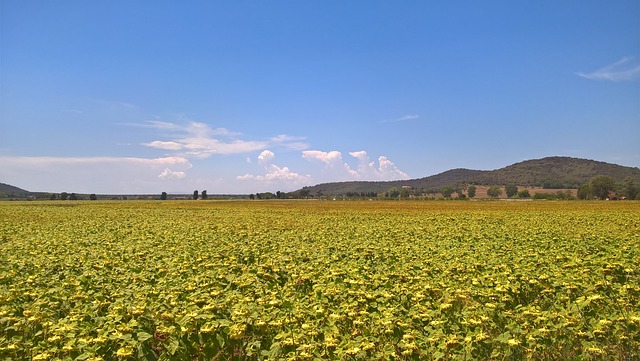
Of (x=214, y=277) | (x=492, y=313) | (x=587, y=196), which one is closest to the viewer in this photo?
(x=492, y=313)

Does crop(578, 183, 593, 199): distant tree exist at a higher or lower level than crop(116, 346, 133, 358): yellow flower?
higher

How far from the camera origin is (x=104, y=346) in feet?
18.1

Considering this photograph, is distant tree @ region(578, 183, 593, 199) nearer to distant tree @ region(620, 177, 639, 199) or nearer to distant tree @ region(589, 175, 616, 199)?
distant tree @ region(589, 175, 616, 199)

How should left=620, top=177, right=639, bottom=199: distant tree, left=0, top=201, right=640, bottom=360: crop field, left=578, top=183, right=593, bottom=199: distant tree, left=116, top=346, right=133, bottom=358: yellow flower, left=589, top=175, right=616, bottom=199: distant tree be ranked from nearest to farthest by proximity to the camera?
left=116, top=346, right=133, bottom=358: yellow flower < left=0, top=201, right=640, bottom=360: crop field < left=620, top=177, right=639, bottom=199: distant tree < left=589, top=175, right=616, bottom=199: distant tree < left=578, top=183, right=593, bottom=199: distant tree

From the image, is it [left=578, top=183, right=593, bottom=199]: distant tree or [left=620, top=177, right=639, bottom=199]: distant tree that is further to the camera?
[left=578, top=183, right=593, bottom=199]: distant tree

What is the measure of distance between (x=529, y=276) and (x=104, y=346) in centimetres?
890

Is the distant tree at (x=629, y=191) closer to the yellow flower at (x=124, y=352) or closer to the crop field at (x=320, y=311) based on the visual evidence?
the crop field at (x=320, y=311)

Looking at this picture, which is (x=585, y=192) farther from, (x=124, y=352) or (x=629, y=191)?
(x=124, y=352)

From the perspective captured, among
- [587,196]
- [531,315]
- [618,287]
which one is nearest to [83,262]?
[531,315]

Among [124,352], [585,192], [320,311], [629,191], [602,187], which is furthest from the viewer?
[585,192]

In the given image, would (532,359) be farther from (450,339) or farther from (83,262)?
(83,262)

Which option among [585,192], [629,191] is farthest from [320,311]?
[629,191]

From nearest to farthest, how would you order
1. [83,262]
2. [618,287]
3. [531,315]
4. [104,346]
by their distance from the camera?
[104,346] < [531,315] < [618,287] < [83,262]

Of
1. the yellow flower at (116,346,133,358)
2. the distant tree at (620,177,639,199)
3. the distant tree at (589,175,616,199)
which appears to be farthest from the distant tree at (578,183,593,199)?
the yellow flower at (116,346,133,358)
